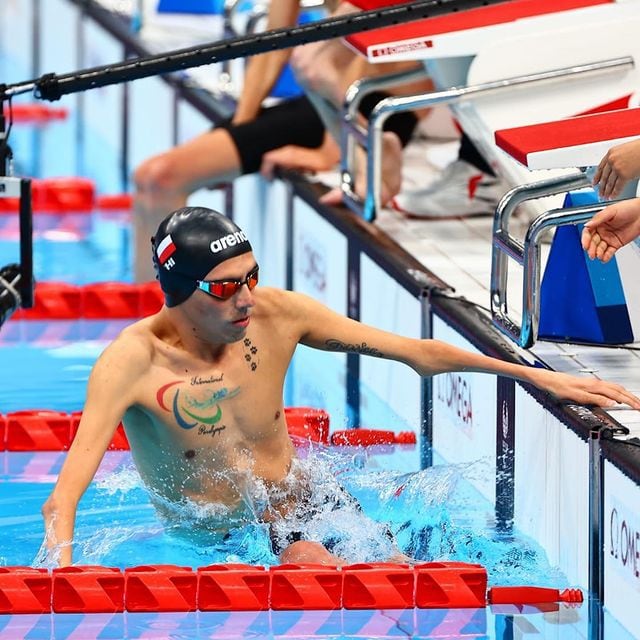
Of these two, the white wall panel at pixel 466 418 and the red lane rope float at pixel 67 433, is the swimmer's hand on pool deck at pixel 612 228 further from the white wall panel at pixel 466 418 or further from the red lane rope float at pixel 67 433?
the red lane rope float at pixel 67 433

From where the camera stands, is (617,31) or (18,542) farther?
(617,31)

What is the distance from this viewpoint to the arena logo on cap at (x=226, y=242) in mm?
3734

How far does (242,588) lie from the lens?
12.2 feet

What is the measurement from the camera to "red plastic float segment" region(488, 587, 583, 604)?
12.4ft

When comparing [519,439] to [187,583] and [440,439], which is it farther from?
[187,583]

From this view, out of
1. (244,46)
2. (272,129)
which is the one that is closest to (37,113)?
(272,129)

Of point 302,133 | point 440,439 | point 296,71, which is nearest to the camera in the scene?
point 440,439

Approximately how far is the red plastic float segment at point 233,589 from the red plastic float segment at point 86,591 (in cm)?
17

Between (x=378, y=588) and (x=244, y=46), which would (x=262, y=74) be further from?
(x=378, y=588)

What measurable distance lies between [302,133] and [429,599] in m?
3.66

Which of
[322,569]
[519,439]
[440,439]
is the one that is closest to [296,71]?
[440,439]

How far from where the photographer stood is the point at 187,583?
3.71m

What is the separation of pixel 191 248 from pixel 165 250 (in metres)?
0.08

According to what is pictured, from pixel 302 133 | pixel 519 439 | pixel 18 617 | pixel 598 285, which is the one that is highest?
pixel 302 133
